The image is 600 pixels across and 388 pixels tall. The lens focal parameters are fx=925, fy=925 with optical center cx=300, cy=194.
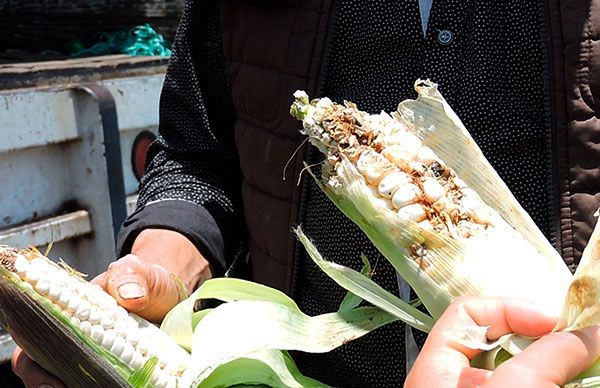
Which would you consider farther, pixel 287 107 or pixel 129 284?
pixel 287 107

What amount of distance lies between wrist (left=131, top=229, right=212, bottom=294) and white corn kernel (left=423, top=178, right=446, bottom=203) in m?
0.52

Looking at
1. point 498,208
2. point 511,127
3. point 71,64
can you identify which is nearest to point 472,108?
point 511,127

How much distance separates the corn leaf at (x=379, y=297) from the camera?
1.08 metres

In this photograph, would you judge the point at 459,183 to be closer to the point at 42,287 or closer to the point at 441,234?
the point at 441,234

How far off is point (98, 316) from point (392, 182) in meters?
0.39

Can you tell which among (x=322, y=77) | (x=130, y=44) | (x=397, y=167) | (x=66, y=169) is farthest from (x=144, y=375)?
(x=130, y=44)

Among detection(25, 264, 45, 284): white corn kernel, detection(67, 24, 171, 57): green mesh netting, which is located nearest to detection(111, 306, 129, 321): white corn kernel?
detection(25, 264, 45, 284): white corn kernel

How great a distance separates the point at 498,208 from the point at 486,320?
8.8 inches

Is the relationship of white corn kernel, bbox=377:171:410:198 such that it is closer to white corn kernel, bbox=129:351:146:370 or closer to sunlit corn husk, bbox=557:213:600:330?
sunlit corn husk, bbox=557:213:600:330

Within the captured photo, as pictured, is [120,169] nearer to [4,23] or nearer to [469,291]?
[4,23]

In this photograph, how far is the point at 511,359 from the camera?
2.81ft

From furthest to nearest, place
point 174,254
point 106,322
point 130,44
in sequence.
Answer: point 130,44 < point 174,254 < point 106,322

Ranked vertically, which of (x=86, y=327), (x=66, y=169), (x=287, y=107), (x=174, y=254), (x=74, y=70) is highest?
(x=287, y=107)

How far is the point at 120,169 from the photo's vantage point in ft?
8.21
